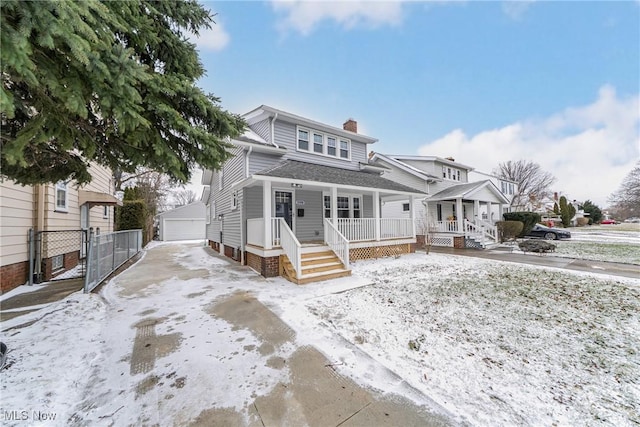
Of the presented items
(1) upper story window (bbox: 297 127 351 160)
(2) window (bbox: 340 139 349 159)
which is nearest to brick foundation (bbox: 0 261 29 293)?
(1) upper story window (bbox: 297 127 351 160)

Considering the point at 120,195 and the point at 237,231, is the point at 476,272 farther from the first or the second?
the point at 120,195

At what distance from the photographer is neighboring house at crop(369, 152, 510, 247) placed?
52.0 feet

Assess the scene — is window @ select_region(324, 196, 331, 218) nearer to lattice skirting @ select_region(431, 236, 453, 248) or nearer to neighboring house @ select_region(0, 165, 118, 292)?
neighboring house @ select_region(0, 165, 118, 292)

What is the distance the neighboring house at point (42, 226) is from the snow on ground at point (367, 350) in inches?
86.6

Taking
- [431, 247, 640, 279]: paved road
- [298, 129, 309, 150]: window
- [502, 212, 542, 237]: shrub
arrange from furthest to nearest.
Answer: [502, 212, 542, 237]: shrub, [298, 129, 309, 150]: window, [431, 247, 640, 279]: paved road

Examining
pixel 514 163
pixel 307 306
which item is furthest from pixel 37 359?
pixel 514 163

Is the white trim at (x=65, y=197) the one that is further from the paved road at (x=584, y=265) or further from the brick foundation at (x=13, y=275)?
the paved road at (x=584, y=265)

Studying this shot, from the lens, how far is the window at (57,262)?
24.8ft

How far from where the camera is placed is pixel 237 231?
10719 millimetres

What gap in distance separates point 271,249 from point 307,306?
9.93 ft

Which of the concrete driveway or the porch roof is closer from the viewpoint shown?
the concrete driveway

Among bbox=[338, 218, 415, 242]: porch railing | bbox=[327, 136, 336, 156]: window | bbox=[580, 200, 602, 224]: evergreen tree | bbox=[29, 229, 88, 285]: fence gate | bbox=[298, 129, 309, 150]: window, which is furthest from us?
bbox=[580, 200, 602, 224]: evergreen tree

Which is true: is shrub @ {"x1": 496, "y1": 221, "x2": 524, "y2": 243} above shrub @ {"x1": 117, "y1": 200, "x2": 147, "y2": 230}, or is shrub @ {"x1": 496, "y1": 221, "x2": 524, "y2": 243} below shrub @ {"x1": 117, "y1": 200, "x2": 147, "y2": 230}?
below

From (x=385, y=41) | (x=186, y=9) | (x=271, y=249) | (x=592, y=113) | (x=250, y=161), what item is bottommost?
(x=271, y=249)
